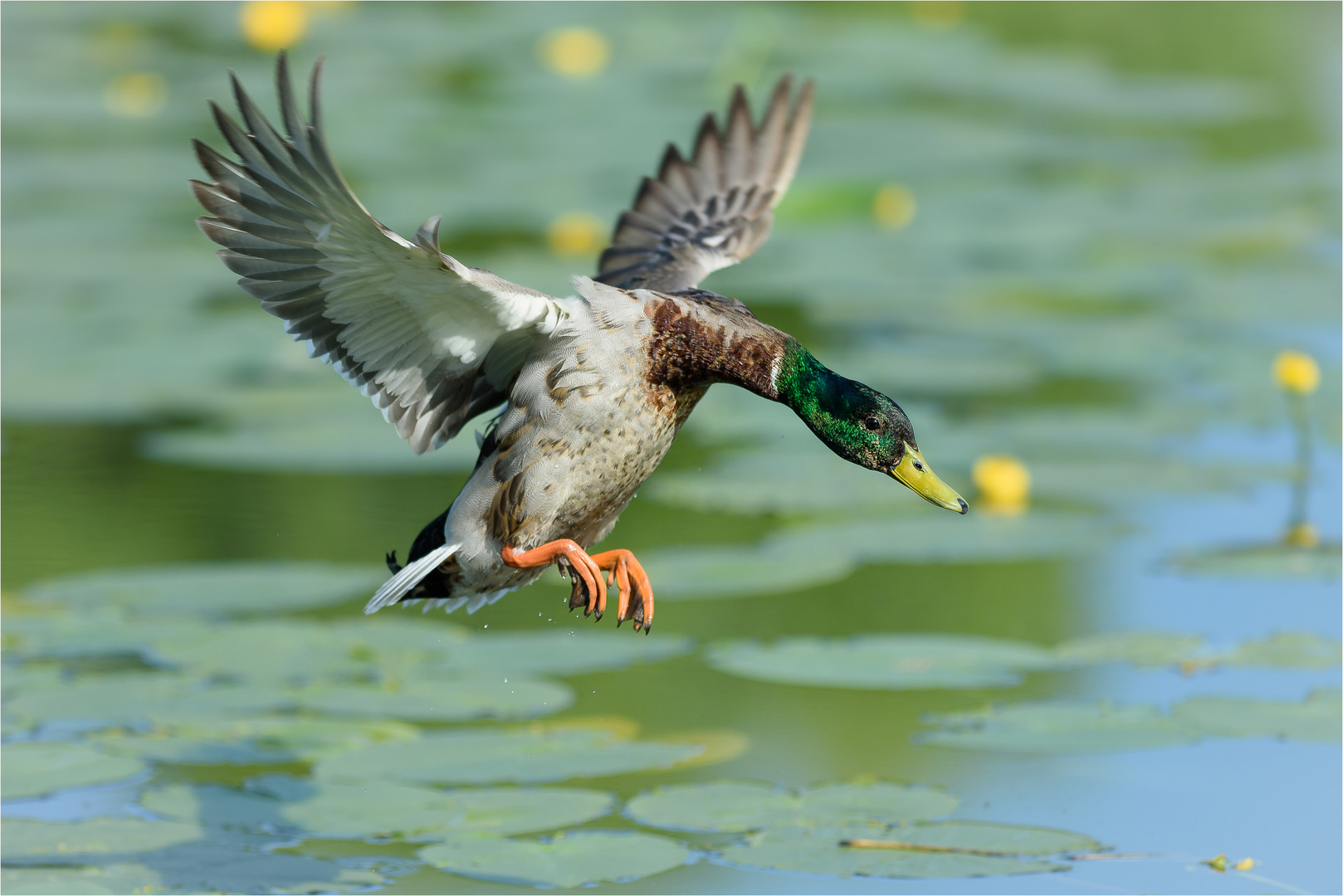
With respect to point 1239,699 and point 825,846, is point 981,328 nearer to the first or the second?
point 1239,699

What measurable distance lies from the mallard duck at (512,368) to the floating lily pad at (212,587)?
1.76 metres

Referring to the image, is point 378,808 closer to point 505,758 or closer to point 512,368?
point 505,758

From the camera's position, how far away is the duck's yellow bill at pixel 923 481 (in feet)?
13.5

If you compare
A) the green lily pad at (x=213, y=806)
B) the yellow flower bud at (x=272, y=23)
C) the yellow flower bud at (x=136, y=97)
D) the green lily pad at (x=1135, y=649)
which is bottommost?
the green lily pad at (x=213, y=806)

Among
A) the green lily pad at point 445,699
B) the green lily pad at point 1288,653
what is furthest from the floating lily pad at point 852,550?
the green lily pad at point 1288,653

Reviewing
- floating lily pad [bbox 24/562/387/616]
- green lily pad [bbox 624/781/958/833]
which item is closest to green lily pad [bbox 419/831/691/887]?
green lily pad [bbox 624/781/958/833]

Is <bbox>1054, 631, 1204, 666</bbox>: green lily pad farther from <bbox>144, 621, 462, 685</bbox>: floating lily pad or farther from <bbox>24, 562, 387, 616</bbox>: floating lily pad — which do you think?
<bbox>24, 562, 387, 616</bbox>: floating lily pad

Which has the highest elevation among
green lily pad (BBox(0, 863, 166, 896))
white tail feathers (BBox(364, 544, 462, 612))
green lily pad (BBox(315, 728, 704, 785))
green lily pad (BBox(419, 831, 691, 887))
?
white tail feathers (BBox(364, 544, 462, 612))

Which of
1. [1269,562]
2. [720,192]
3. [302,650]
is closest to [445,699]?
[302,650]

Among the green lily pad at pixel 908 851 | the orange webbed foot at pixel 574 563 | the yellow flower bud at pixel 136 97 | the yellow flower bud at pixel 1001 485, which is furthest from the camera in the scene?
the yellow flower bud at pixel 136 97

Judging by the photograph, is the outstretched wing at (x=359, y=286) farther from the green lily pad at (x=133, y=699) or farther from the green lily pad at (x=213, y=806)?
the green lily pad at (x=133, y=699)

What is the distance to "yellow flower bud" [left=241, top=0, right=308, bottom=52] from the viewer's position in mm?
13336

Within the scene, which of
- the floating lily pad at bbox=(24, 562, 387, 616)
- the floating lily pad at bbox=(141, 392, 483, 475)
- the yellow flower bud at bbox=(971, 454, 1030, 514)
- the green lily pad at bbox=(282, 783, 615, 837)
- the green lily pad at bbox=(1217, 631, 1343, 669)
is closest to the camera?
the green lily pad at bbox=(282, 783, 615, 837)

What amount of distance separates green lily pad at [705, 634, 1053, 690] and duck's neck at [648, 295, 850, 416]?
1.59 m
